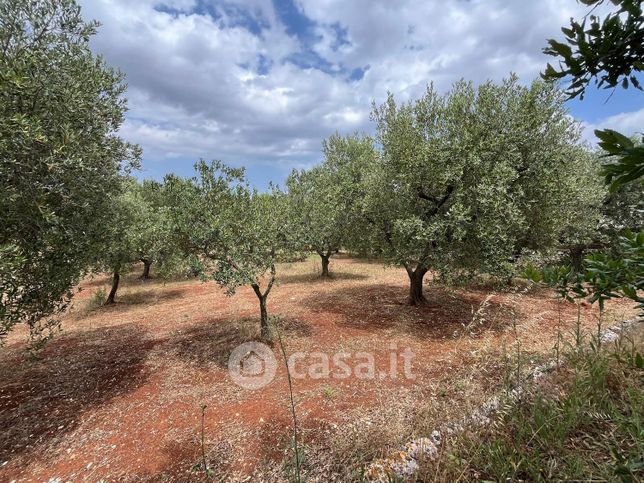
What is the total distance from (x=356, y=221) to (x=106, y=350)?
10.9 meters

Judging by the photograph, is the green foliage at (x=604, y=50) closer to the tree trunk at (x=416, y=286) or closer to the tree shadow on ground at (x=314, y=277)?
the tree trunk at (x=416, y=286)

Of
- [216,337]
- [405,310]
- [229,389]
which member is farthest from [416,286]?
[229,389]

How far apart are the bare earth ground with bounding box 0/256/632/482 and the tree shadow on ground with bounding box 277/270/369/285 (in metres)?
5.95

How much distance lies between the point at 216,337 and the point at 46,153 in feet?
24.2

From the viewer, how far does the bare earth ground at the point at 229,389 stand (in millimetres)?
4949

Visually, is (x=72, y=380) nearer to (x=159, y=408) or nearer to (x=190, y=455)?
(x=159, y=408)

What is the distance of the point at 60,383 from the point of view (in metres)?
8.11

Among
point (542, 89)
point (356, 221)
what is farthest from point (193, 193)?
point (542, 89)

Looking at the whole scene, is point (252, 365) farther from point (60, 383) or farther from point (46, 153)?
point (46, 153)

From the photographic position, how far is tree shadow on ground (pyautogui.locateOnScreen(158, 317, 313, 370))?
9.30 m

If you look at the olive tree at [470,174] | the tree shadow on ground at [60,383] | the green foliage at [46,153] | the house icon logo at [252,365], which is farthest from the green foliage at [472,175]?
the tree shadow on ground at [60,383]

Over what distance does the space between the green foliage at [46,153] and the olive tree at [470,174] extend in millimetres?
8787

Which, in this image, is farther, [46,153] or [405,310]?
[405,310]

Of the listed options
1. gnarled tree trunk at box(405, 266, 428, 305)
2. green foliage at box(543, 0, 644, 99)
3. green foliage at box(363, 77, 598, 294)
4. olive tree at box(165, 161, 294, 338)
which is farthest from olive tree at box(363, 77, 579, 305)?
green foliage at box(543, 0, 644, 99)
